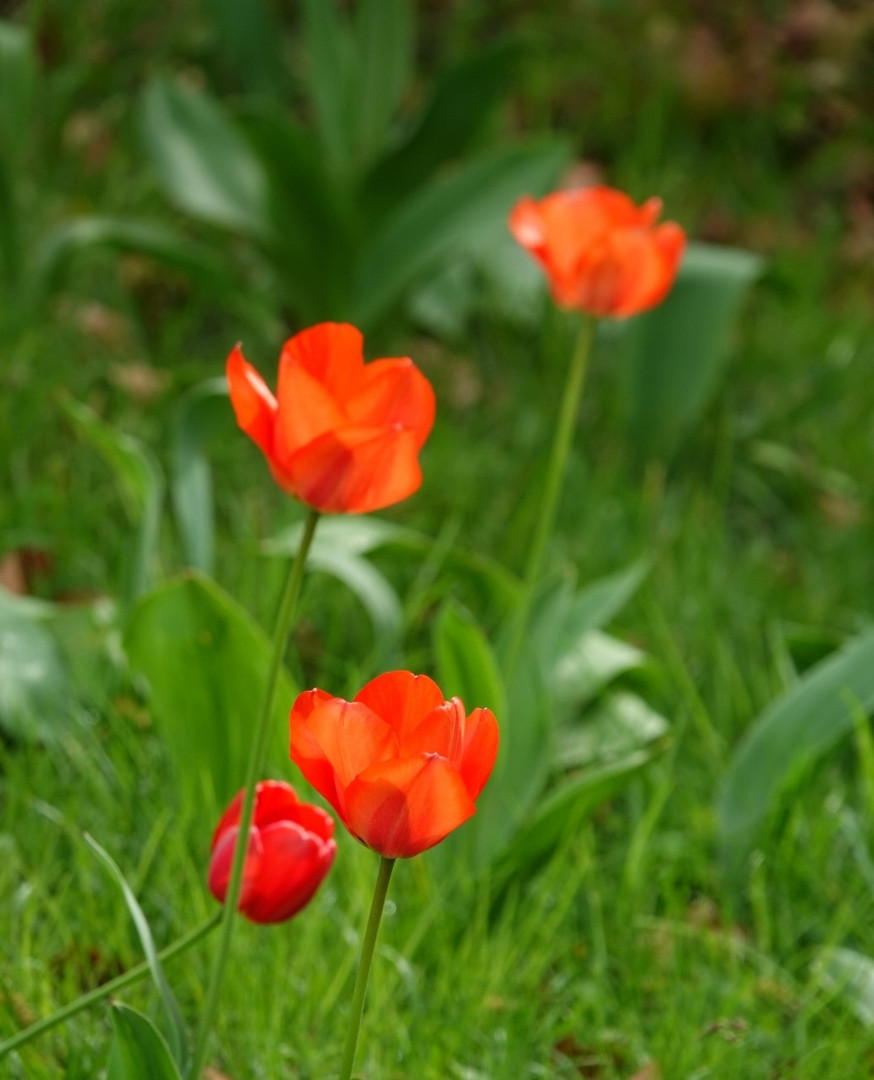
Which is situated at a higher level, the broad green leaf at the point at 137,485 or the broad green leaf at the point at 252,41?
the broad green leaf at the point at 137,485

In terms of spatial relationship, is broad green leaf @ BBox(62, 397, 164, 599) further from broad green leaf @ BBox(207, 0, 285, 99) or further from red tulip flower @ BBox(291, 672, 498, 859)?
broad green leaf @ BBox(207, 0, 285, 99)

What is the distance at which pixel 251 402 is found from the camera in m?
0.82

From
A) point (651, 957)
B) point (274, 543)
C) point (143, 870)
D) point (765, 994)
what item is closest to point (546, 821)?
point (651, 957)

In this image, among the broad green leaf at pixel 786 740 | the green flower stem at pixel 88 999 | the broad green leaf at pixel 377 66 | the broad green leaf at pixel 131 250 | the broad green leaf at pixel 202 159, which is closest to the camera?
the green flower stem at pixel 88 999

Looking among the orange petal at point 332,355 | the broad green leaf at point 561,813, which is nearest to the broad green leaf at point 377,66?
the broad green leaf at point 561,813

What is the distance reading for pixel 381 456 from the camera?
2.69 ft

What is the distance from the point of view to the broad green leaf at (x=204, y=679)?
1.33 metres

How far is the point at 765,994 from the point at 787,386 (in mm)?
1808

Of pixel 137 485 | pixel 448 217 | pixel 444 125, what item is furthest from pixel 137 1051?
pixel 444 125

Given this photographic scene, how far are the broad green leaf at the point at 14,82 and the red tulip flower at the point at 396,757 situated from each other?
199 cm

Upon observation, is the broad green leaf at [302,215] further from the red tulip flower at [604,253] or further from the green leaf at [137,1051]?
the green leaf at [137,1051]

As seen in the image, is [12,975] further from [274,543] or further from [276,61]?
[276,61]

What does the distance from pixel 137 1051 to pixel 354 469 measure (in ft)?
1.17

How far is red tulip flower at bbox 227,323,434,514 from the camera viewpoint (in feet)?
2.65
